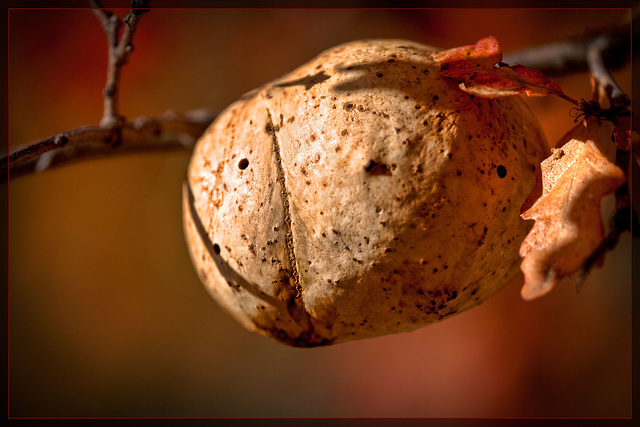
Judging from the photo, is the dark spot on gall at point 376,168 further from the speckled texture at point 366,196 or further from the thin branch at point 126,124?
the thin branch at point 126,124

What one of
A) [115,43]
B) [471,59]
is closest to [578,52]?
[471,59]

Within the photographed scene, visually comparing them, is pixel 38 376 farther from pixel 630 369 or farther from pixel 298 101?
pixel 630 369

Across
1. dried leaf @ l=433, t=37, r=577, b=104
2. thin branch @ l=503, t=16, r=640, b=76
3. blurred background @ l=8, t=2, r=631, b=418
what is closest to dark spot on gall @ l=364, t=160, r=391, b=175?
dried leaf @ l=433, t=37, r=577, b=104

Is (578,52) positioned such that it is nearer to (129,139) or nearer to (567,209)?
(567,209)

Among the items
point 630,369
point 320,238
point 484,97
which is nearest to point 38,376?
point 320,238

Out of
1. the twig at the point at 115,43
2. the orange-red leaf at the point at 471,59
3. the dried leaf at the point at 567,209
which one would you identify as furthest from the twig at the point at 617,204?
the twig at the point at 115,43

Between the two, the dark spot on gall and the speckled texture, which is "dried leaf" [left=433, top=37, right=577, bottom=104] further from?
the dark spot on gall
